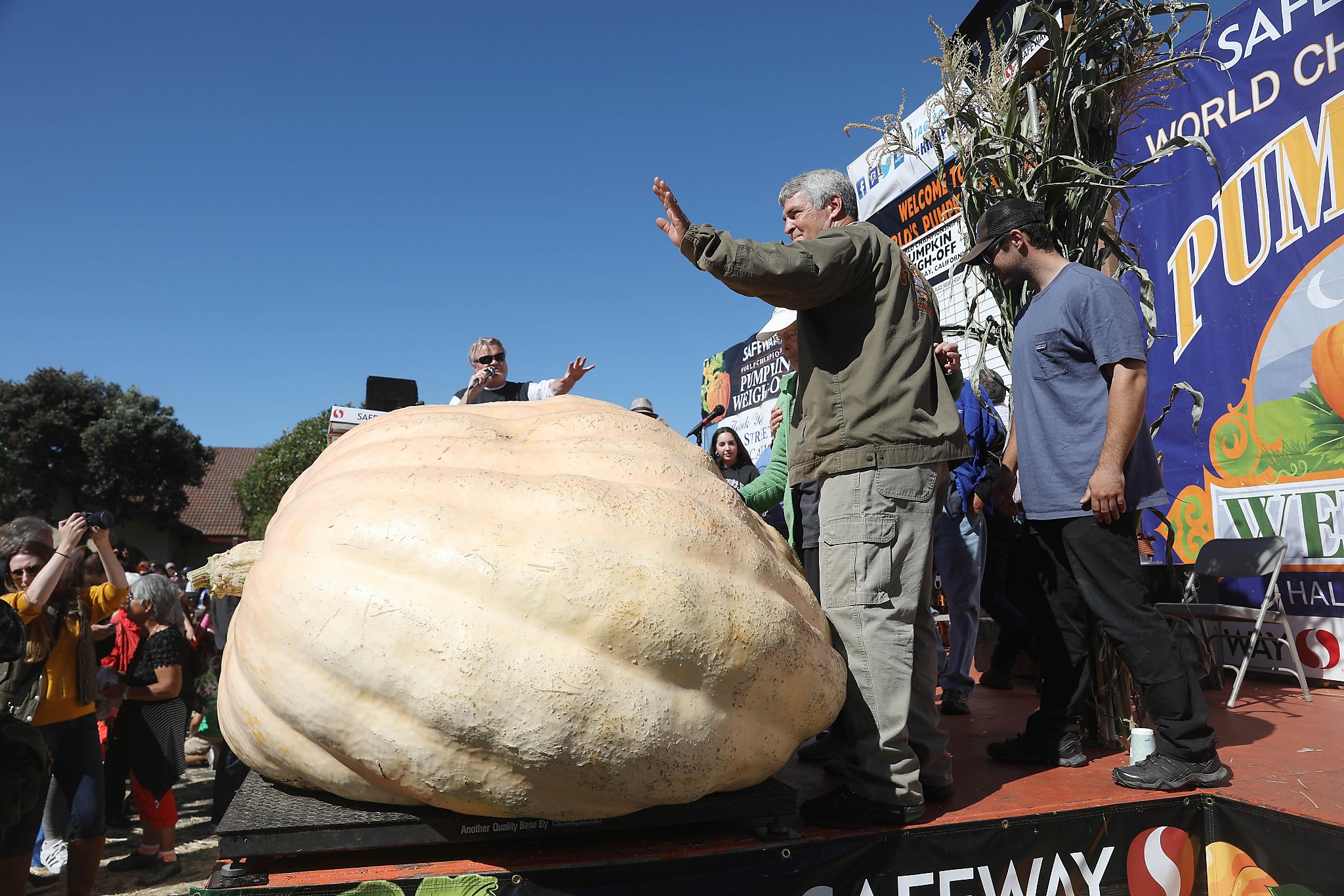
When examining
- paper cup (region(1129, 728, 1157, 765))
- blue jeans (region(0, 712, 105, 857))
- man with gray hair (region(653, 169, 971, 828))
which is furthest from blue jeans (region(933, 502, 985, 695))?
blue jeans (region(0, 712, 105, 857))

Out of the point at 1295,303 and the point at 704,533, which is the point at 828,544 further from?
the point at 1295,303

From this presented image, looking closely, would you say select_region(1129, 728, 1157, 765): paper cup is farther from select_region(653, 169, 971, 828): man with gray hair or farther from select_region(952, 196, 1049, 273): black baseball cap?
select_region(952, 196, 1049, 273): black baseball cap

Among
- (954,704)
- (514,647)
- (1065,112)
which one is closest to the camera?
(514,647)

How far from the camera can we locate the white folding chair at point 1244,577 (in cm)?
383

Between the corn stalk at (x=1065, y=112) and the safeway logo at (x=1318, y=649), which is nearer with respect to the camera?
the corn stalk at (x=1065, y=112)

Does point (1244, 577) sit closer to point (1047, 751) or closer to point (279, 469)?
point (1047, 751)

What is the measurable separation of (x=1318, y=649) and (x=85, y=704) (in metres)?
6.29

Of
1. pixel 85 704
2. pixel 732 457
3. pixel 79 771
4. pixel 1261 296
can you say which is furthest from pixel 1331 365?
pixel 79 771

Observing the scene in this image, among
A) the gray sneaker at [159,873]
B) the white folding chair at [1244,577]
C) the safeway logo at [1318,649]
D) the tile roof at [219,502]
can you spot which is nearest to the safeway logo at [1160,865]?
the white folding chair at [1244,577]

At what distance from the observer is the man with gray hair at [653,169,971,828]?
2.07 meters

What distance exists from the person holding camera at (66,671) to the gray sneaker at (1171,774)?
13.4ft

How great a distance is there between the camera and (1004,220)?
2.80m

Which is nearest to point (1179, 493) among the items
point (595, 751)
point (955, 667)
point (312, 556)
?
point (955, 667)

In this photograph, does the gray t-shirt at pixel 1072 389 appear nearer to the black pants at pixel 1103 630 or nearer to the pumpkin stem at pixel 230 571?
the black pants at pixel 1103 630
